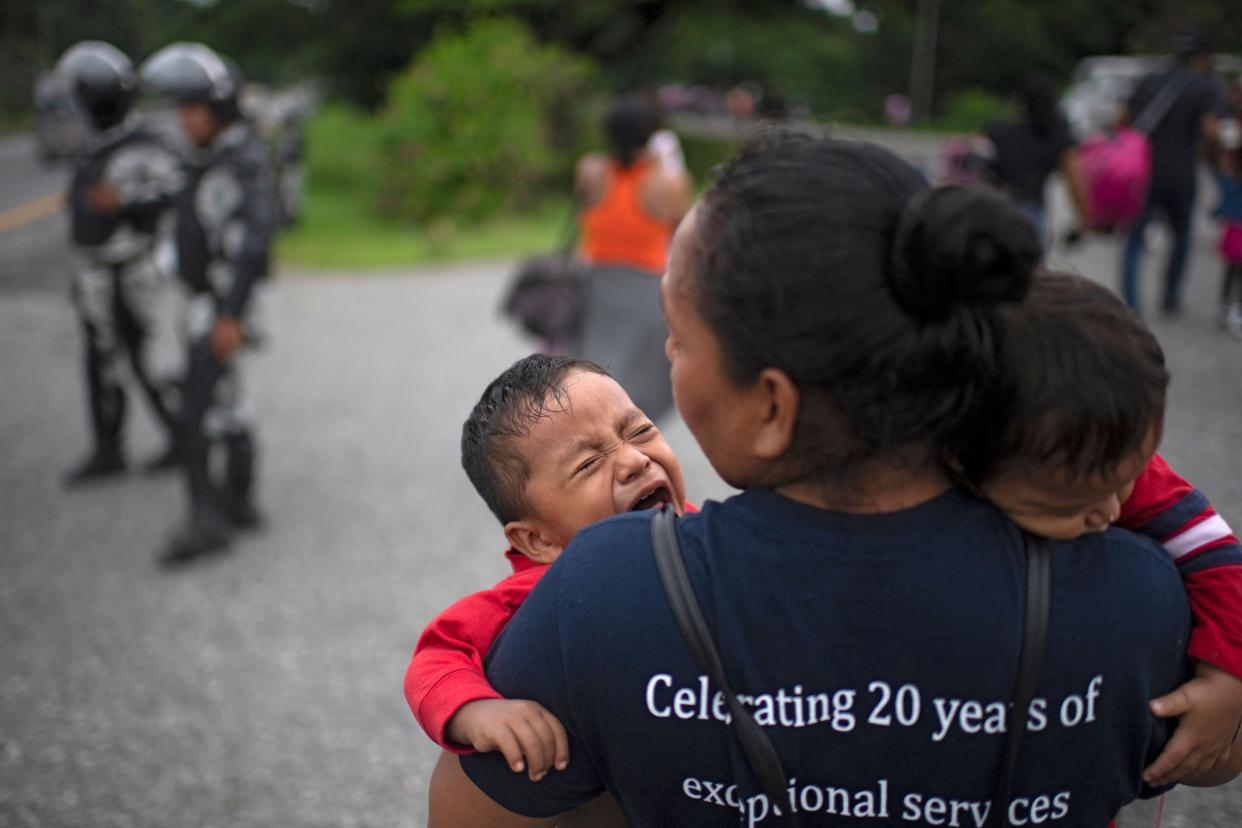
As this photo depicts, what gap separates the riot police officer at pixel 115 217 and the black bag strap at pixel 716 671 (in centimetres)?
490

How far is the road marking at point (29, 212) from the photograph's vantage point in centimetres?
1479

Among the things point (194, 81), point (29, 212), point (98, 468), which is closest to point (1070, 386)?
point (194, 81)

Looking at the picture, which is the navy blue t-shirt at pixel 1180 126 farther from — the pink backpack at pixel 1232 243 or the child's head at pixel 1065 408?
the child's head at pixel 1065 408

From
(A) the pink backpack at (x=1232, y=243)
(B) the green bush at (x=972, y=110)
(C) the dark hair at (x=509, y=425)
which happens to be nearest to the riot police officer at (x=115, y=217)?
(C) the dark hair at (x=509, y=425)

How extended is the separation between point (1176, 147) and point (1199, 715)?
7.47 m

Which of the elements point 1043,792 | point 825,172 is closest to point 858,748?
point 1043,792

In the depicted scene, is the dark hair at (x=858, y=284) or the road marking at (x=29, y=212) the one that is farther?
the road marking at (x=29, y=212)

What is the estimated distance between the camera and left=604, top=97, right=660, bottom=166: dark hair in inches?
176

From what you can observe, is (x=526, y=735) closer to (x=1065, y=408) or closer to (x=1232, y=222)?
(x=1065, y=408)

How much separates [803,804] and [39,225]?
633 inches

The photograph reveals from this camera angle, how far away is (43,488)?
18.8ft

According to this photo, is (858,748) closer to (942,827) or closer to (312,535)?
(942,827)

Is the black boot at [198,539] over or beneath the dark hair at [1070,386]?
beneath

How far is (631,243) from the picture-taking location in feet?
14.8
